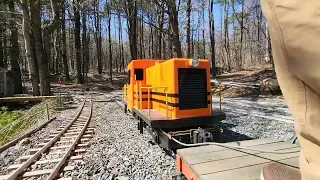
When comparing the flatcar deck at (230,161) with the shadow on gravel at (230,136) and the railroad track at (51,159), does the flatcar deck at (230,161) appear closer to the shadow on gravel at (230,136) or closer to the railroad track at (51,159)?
the railroad track at (51,159)

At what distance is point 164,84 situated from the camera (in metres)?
6.13

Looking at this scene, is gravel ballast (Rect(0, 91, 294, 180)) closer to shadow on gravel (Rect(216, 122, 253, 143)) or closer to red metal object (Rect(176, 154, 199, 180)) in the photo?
shadow on gravel (Rect(216, 122, 253, 143))

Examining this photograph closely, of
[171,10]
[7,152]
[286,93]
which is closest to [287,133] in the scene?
[286,93]

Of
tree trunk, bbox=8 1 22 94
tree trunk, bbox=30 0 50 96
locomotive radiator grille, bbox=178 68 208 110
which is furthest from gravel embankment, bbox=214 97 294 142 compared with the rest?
tree trunk, bbox=8 1 22 94

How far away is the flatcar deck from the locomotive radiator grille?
7.81ft

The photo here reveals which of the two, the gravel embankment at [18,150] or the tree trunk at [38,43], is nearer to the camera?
the gravel embankment at [18,150]

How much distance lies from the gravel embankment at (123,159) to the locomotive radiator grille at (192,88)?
4.35 feet

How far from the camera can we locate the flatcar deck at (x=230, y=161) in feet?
7.91

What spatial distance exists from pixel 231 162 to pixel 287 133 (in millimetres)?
4936

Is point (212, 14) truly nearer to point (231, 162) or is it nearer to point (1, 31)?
point (1, 31)

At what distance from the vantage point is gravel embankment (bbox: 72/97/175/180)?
4.64 m

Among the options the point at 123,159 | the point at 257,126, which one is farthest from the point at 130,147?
the point at 257,126

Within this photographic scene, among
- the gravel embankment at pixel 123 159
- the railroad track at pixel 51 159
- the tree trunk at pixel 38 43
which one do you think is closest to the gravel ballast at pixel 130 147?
the gravel embankment at pixel 123 159

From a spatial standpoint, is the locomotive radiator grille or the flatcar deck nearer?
the flatcar deck
